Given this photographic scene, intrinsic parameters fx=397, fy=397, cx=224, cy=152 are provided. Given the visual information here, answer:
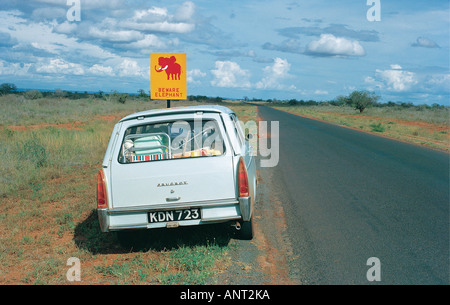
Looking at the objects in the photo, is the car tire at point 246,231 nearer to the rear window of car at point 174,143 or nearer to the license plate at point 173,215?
the license plate at point 173,215

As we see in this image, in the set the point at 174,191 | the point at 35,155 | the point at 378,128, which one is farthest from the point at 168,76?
the point at 378,128

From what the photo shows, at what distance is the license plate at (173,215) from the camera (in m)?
4.74

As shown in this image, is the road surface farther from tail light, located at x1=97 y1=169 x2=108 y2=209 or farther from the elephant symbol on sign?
the elephant symbol on sign

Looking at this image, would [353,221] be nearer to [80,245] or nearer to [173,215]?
[173,215]

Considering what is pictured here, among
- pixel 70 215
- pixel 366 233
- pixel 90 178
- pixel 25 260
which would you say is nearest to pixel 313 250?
pixel 366 233

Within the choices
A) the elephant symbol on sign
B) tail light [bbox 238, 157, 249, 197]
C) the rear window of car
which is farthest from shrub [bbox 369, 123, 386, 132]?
tail light [bbox 238, 157, 249, 197]

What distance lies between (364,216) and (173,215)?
3.32 meters

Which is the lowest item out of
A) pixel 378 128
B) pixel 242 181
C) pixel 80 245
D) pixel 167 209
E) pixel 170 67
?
pixel 80 245

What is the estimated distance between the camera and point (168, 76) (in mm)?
12977

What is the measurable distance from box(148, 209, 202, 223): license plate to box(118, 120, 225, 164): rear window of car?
0.65 meters

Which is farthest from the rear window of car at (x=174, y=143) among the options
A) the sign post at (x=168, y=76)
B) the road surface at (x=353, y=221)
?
the sign post at (x=168, y=76)

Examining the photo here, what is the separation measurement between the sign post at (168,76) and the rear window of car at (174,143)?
653 cm
